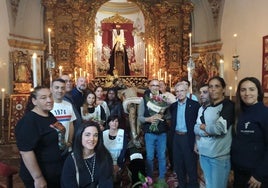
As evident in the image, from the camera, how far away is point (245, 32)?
8453 mm

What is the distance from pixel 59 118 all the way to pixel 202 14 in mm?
8390

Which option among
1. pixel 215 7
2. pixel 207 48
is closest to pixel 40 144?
pixel 207 48

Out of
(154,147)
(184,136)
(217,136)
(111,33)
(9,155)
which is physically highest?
(111,33)

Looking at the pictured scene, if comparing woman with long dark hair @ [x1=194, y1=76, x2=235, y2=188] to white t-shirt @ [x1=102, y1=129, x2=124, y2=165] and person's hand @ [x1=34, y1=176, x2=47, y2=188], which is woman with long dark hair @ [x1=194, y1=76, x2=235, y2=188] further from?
person's hand @ [x1=34, y1=176, x2=47, y2=188]

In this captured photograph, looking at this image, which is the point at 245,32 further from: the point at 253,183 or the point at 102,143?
the point at 102,143

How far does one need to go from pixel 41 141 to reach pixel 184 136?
194cm

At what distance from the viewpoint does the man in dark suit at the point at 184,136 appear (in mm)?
3686

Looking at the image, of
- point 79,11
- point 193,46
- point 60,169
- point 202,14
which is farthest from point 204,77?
point 60,169

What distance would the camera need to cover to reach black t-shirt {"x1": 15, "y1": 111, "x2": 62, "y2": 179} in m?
2.26

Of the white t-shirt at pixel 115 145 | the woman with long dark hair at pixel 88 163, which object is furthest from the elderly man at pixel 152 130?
the woman with long dark hair at pixel 88 163

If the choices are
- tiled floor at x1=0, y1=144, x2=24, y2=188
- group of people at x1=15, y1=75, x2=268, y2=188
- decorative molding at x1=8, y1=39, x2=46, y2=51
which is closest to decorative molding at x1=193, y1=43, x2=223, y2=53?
decorative molding at x1=8, y1=39, x2=46, y2=51

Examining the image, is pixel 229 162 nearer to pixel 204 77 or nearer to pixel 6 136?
pixel 6 136

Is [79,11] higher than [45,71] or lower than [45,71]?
higher

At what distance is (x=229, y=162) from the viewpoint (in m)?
2.76
